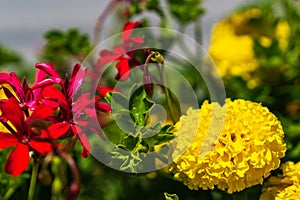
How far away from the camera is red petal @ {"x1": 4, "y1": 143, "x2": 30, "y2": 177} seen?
2.61ft

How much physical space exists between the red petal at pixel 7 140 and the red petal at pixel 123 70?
0.21m

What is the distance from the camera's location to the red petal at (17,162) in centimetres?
80

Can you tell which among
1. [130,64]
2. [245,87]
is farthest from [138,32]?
[245,87]

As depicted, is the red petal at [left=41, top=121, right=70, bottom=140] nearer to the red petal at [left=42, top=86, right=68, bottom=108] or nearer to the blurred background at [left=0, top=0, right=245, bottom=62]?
the red petal at [left=42, top=86, right=68, bottom=108]

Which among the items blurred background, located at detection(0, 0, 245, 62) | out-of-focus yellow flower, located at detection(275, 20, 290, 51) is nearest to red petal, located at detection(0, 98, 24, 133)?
out-of-focus yellow flower, located at detection(275, 20, 290, 51)

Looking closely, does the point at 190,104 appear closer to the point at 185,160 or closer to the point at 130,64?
the point at 130,64

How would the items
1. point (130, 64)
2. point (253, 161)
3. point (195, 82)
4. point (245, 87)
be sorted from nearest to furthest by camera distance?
point (253, 161)
point (130, 64)
point (245, 87)
point (195, 82)

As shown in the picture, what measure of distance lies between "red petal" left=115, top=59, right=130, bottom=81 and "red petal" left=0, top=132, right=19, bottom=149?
0.21 meters

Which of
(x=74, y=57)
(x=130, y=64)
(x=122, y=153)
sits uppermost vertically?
(x=74, y=57)

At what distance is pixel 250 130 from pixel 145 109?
12cm

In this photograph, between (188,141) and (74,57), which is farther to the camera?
(74,57)

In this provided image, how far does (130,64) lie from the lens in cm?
105

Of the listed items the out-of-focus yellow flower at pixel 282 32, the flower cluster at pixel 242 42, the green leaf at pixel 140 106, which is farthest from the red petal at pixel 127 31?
the out-of-focus yellow flower at pixel 282 32

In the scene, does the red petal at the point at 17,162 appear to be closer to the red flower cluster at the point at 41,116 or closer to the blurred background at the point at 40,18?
the red flower cluster at the point at 41,116
